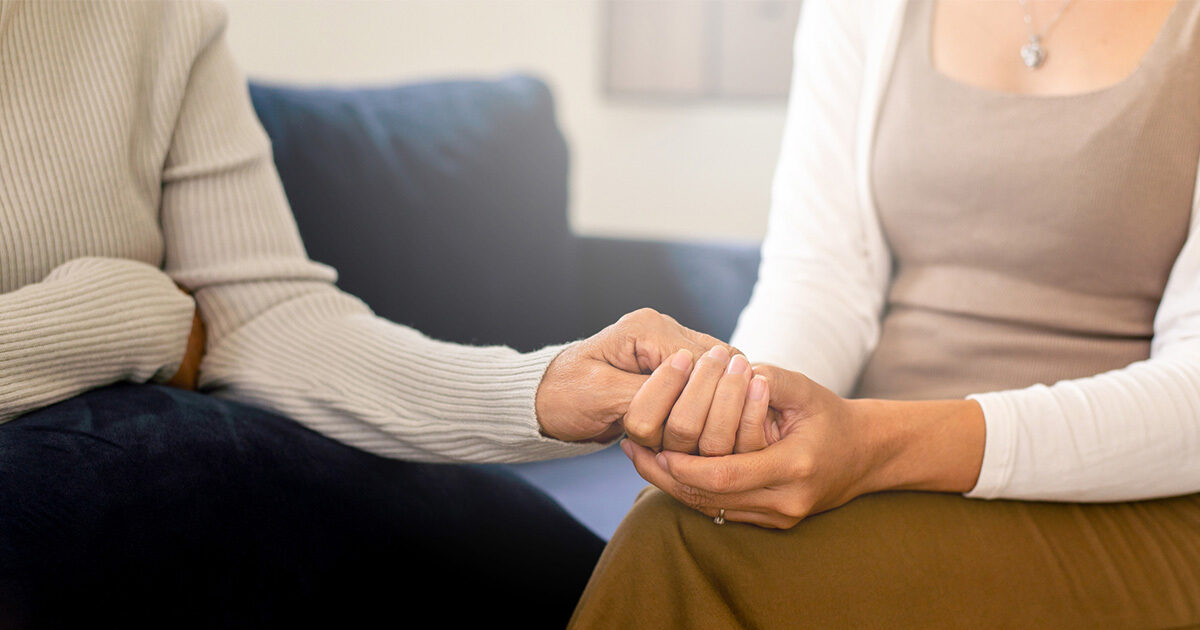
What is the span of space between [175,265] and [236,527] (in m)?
0.33

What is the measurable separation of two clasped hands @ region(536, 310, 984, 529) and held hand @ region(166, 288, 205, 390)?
33 centimetres

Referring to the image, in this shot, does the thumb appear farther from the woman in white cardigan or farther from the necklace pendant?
the necklace pendant

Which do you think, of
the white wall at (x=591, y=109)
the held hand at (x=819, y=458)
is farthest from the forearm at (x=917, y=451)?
the white wall at (x=591, y=109)

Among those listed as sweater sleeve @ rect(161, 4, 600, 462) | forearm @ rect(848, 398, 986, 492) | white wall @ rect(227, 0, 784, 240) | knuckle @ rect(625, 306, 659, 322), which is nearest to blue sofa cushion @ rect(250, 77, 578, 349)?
sweater sleeve @ rect(161, 4, 600, 462)

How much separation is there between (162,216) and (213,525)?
1.19 feet

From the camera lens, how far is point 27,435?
0.57 m

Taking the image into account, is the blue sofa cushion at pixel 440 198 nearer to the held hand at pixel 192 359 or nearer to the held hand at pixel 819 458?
the held hand at pixel 192 359

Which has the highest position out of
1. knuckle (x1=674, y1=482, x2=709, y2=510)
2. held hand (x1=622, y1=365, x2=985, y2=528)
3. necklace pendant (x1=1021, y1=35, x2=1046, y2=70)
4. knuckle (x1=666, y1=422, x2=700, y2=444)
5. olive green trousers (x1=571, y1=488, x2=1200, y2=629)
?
necklace pendant (x1=1021, y1=35, x2=1046, y2=70)

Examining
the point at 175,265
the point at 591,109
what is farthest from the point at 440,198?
the point at 591,109

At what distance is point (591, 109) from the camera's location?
231 cm

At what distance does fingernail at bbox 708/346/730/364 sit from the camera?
2.04 feet

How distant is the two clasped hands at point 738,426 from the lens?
0.60 meters

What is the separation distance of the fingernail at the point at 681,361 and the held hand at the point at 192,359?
423 millimetres

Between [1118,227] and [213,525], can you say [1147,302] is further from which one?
[213,525]
